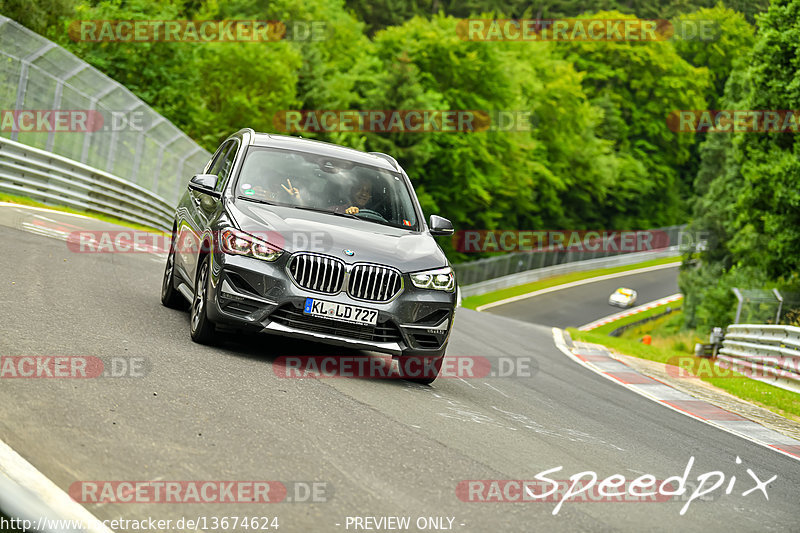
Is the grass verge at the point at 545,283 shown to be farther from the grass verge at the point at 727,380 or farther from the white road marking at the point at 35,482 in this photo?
the white road marking at the point at 35,482

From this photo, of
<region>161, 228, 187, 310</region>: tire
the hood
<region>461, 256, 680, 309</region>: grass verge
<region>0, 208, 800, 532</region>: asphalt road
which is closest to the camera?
<region>0, 208, 800, 532</region>: asphalt road

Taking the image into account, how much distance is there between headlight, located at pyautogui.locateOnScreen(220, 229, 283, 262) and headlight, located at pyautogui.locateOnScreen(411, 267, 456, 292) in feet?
3.90

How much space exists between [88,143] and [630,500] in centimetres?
2219

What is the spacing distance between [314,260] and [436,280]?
112 centimetres

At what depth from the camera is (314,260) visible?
8.45 m

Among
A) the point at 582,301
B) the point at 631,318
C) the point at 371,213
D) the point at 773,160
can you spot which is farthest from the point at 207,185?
the point at 582,301

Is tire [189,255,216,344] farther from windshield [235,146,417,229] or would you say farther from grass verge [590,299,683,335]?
grass verge [590,299,683,335]

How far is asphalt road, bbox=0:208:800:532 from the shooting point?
5160 millimetres

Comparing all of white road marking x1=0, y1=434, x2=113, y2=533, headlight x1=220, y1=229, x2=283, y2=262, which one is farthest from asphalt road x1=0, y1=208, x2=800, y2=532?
headlight x1=220, y1=229, x2=283, y2=262

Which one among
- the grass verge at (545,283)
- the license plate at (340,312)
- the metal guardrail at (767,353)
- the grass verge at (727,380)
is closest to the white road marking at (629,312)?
the grass verge at (545,283)

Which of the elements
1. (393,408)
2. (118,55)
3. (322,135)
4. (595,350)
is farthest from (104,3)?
(393,408)

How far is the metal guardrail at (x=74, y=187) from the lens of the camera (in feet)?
74.5

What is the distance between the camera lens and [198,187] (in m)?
9.63

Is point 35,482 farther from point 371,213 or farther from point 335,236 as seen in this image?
point 371,213
